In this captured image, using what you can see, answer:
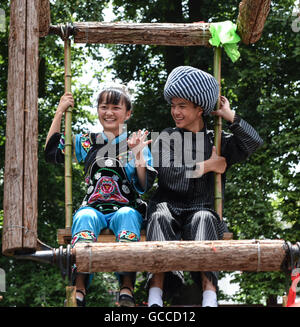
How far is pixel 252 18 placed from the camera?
512 centimetres

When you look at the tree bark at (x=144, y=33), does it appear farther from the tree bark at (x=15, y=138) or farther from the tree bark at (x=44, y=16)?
the tree bark at (x=15, y=138)

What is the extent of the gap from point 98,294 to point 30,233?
8.45 m

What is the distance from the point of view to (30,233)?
3.85 meters

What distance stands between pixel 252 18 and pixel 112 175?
1.57 meters

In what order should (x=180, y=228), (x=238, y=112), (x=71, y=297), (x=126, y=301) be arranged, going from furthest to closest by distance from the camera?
(x=238, y=112), (x=180, y=228), (x=126, y=301), (x=71, y=297)

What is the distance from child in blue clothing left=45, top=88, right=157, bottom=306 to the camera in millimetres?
4543

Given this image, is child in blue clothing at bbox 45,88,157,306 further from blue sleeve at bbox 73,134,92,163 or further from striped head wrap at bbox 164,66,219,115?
striped head wrap at bbox 164,66,219,115

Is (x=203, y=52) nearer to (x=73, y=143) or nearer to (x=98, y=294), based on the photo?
(x=98, y=294)

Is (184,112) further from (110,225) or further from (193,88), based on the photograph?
(110,225)

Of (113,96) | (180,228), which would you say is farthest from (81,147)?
(180,228)

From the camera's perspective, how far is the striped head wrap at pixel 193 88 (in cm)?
490

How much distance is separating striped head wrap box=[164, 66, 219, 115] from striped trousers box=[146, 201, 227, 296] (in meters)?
0.80

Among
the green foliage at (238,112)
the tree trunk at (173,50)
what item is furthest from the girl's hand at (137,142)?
the tree trunk at (173,50)
